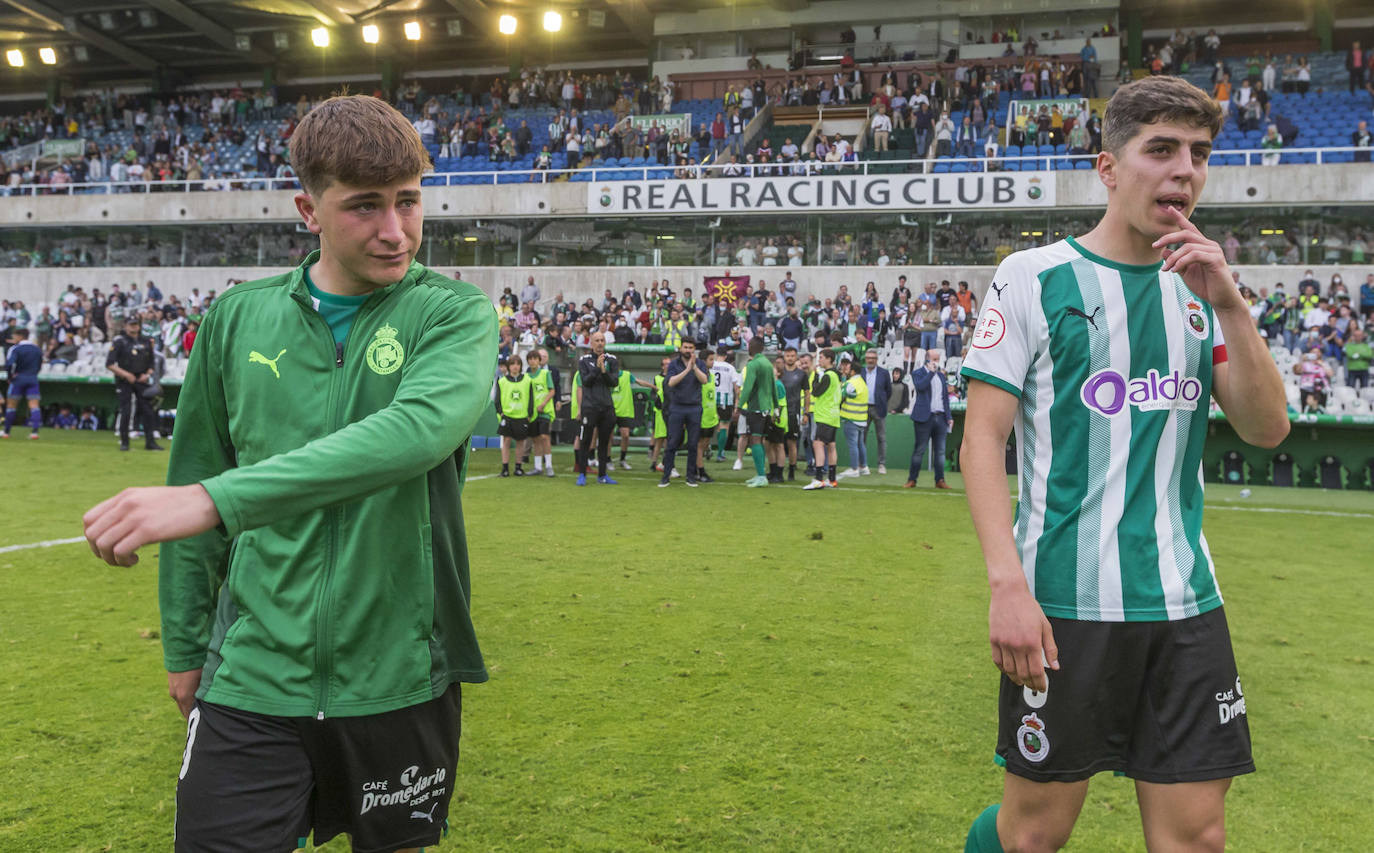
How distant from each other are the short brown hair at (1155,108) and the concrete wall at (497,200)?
1006 inches

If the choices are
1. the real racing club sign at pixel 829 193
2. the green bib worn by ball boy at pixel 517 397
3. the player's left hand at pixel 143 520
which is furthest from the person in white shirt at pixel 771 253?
the player's left hand at pixel 143 520

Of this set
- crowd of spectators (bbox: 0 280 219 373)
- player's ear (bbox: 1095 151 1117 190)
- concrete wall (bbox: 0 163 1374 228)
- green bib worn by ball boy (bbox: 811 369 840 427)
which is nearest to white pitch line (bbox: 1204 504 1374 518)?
green bib worn by ball boy (bbox: 811 369 840 427)

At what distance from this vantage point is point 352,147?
212cm

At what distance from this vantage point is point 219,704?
2.07 metres

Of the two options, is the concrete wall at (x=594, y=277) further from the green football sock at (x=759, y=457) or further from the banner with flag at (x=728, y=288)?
the green football sock at (x=759, y=457)

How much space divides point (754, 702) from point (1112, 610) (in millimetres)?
2783

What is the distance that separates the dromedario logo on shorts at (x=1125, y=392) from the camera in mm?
2545

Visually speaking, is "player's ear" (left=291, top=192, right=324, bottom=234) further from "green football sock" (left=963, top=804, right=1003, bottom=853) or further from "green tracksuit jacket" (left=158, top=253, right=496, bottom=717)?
"green football sock" (left=963, top=804, right=1003, bottom=853)

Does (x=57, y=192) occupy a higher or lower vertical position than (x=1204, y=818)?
higher

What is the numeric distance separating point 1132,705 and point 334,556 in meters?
1.74

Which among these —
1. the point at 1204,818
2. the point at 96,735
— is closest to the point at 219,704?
the point at 1204,818

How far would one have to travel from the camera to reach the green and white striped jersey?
250cm

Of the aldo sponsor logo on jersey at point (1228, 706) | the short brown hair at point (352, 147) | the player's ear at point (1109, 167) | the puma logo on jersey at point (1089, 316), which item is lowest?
the aldo sponsor logo on jersey at point (1228, 706)

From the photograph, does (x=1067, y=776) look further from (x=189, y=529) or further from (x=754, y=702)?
(x=754, y=702)
